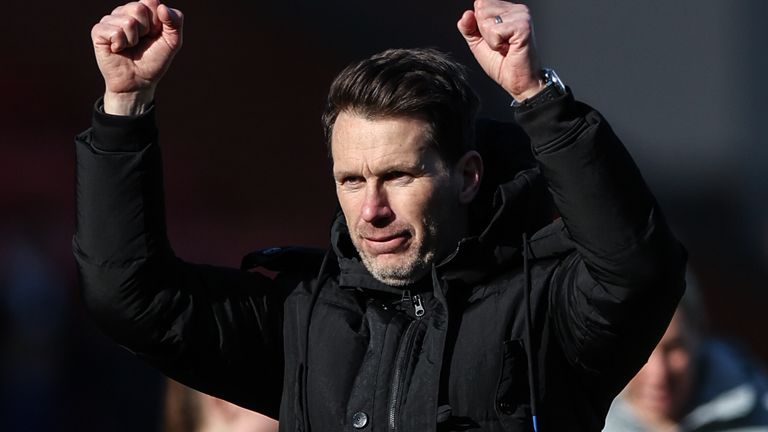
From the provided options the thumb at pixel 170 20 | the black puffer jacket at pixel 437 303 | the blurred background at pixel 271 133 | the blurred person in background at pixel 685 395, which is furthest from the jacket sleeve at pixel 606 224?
the blurred background at pixel 271 133

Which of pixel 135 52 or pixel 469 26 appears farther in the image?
pixel 135 52

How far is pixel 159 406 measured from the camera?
6.06 metres

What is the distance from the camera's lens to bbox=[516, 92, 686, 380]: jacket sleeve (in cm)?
222

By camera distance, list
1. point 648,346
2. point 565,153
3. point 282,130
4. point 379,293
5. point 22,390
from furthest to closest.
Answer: point 282,130
point 22,390
point 379,293
point 648,346
point 565,153

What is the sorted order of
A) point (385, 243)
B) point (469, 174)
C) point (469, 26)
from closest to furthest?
point (469, 26) → point (385, 243) → point (469, 174)

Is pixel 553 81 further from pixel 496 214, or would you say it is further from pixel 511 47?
pixel 496 214

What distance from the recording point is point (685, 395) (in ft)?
15.4

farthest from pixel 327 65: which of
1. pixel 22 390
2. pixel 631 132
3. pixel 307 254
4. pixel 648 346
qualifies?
pixel 648 346

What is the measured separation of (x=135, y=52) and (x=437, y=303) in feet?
2.26

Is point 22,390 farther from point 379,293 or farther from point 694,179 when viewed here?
point 379,293

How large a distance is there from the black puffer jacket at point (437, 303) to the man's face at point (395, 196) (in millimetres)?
51

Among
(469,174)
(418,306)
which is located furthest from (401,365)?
(469,174)

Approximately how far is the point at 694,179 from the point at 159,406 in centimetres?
266

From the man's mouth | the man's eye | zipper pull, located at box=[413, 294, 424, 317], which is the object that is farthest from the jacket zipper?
the man's eye
